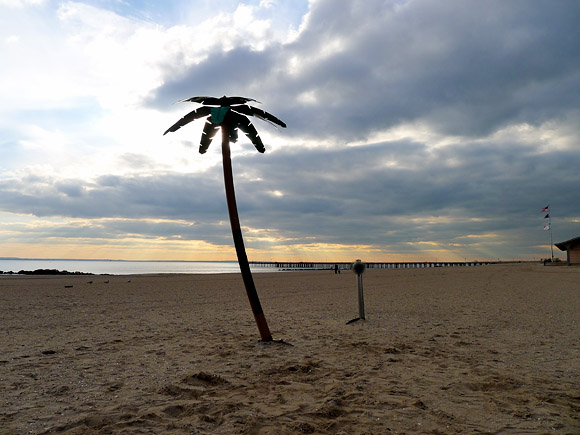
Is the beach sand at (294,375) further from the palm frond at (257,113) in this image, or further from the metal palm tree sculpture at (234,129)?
the palm frond at (257,113)

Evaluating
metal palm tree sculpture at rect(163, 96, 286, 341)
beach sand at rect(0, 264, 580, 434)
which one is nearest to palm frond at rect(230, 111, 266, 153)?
metal palm tree sculpture at rect(163, 96, 286, 341)

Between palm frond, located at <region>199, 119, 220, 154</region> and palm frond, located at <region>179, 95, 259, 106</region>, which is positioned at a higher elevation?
palm frond, located at <region>179, 95, 259, 106</region>

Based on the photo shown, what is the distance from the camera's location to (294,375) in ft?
21.9

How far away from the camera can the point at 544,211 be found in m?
62.0

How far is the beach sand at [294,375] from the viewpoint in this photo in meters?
4.65

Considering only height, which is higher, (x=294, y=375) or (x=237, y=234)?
(x=237, y=234)

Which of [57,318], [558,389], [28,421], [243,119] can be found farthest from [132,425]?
[57,318]

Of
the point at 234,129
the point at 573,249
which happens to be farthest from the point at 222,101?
the point at 573,249

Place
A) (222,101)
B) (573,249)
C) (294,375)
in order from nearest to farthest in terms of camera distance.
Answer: (294,375), (222,101), (573,249)

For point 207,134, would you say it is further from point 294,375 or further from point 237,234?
point 294,375

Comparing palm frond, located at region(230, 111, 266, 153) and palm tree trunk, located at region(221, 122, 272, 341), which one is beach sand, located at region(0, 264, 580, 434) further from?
palm frond, located at region(230, 111, 266, 153)

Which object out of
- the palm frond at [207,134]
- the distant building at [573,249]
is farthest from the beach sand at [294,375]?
the distant building at [573,249]

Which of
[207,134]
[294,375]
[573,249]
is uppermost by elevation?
[207,134]

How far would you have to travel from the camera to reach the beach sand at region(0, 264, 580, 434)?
4648 mm
